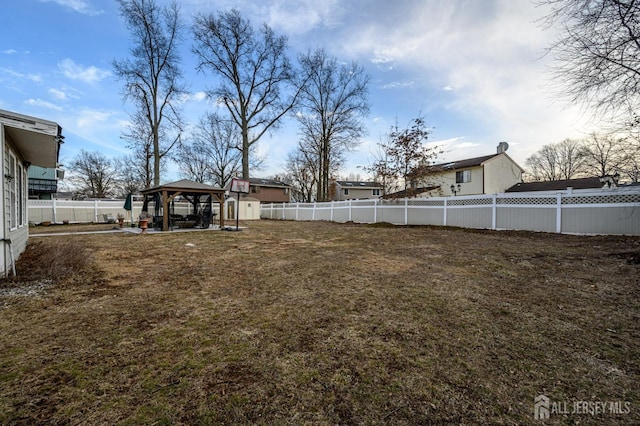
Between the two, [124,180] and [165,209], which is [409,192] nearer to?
[165,209]

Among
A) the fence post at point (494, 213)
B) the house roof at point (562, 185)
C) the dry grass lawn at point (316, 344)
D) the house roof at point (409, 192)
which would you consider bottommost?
the dry grass lawn at point (316, 344)

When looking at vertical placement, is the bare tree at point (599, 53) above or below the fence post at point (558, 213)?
above

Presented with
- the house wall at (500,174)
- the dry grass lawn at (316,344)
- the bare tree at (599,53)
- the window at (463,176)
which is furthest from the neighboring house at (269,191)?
the bare tree at (599,53)

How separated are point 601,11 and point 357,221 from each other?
42.3 ft

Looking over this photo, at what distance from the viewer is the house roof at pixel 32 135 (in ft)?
14.0

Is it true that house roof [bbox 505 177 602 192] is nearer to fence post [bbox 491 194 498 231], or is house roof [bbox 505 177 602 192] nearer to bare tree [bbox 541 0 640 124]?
fence post [bbox 491 194 498 231]

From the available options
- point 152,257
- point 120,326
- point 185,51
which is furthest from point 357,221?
point 185,51

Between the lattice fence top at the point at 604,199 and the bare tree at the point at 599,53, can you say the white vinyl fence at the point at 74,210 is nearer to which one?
the bare tree at the point at 599,53

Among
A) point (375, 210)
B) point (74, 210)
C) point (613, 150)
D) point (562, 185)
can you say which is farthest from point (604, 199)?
point (74, 210)

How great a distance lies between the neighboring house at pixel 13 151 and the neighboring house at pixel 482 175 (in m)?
21.5

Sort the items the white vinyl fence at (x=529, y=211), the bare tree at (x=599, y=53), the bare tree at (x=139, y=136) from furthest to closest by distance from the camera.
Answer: the bare tree at (x=139, y=136) < the white vinyl fence at (x=529, y=211) < the bare tree at (x=599, y=53)

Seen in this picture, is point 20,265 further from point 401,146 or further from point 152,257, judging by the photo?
point 401,146

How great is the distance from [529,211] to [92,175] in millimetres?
44910

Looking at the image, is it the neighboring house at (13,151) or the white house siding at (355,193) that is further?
the white house siding at (355,193)
